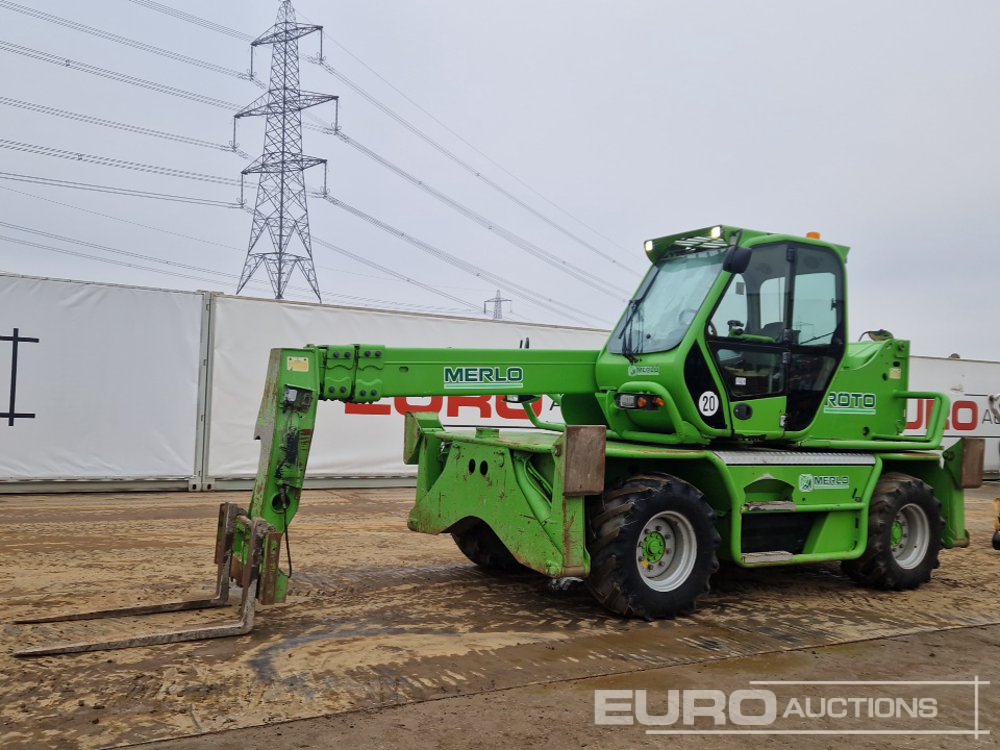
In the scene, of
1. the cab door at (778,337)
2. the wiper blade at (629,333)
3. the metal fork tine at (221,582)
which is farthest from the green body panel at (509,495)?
the metal fork tine at (221,582)

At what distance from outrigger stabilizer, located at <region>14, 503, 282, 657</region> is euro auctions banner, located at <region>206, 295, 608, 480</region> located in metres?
6.89

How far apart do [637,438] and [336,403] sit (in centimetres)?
732

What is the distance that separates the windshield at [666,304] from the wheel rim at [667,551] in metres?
1.28

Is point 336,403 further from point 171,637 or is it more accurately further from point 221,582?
point 171,637

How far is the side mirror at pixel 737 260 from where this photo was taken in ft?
20.8

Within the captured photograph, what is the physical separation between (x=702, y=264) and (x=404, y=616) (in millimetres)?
3389

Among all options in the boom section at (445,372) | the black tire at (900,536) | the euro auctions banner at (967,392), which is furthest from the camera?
the euro auctions banner at (967,392)

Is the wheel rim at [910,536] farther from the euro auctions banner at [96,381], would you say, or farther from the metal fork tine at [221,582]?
the euro auctions banner at [96,381]

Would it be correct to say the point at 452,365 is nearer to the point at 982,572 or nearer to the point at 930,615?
the point at 930,615

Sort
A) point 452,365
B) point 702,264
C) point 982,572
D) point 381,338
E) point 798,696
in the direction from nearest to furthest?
point 798,696 < point 452,365 < point 702,264 < point 982,572 < point 381,338

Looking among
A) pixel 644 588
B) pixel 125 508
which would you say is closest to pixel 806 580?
pixel 644 588

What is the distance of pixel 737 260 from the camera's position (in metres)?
6.34

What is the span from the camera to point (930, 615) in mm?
6566

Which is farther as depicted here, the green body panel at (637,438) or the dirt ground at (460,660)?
the green body panel at (637,438)
